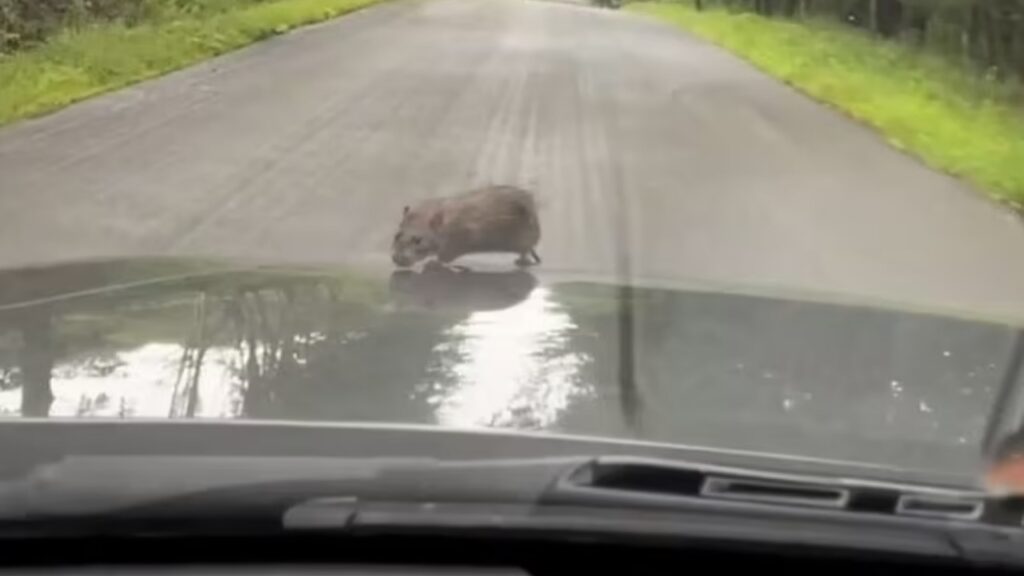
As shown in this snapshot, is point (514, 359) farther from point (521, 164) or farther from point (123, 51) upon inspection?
point (123, 51)

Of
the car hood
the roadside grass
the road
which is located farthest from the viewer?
the roadside grass

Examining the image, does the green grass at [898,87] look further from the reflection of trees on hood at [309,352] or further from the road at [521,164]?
the reflection of trees on hood at [309,352]

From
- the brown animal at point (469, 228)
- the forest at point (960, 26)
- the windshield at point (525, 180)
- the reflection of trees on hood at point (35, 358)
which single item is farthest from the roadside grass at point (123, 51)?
the reflection of trees on hood at point (35, 358)

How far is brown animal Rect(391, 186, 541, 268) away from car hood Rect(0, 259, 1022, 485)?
285 mm

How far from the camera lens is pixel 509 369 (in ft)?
4.33

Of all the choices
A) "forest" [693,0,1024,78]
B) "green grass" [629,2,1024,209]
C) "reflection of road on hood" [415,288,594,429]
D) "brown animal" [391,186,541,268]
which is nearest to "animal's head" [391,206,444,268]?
"brown animal" [391,186,541,268]

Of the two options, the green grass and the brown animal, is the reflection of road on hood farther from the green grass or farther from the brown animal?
the green grass

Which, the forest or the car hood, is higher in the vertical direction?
the car hood

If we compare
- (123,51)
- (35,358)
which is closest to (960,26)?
(123,51)

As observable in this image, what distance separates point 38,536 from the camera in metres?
0.91

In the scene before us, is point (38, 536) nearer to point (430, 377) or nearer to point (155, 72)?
point (430, 377)

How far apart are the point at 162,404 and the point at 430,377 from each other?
7.3 inches

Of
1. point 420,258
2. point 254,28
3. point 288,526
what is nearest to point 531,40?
point 254,28

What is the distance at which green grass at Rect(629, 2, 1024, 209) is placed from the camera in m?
2.56
